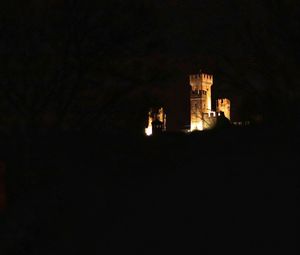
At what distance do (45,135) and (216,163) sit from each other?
376 centimetres

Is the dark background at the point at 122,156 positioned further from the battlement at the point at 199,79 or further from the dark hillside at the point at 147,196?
the battlement at the point at 199,79

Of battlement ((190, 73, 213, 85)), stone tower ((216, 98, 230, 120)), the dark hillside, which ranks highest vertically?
battlement ((190, 73, 213, 85))

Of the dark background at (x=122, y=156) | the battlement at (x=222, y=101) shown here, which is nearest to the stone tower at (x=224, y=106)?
the battlement at (x=222, y=101)

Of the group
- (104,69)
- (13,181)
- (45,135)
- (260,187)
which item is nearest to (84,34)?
(104,69)

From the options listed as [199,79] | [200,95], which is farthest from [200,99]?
[199,79]

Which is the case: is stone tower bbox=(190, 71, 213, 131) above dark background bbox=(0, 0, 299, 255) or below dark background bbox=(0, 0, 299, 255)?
above

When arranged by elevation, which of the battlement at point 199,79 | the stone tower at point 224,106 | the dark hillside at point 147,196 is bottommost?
the dark hillside at point 147,196

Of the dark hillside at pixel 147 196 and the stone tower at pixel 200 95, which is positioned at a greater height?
the stone tower at pixel 200 95

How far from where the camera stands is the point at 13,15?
12.9 metres

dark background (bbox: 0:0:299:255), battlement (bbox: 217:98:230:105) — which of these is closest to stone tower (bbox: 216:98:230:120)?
battlement (bbox: 217:98:230:105)

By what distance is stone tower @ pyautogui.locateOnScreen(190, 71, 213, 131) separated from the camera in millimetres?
55969

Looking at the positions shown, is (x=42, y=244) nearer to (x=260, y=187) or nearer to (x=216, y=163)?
(x=260, y=187)

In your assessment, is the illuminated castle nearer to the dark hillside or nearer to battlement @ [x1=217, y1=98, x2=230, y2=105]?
battlement @ [x1=217, y1=98, x2=230, y2=105]

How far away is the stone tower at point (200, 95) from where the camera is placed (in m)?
56.0
